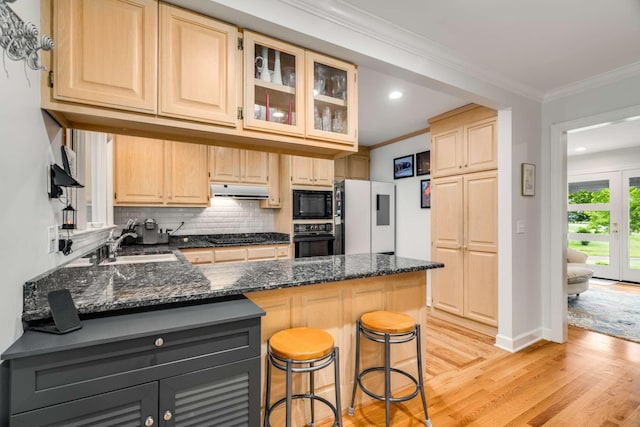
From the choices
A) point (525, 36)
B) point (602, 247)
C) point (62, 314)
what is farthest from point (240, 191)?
point (602, 247)

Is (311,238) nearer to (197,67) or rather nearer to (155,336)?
(197,67)

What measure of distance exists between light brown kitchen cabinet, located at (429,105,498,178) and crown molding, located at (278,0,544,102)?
59 cm

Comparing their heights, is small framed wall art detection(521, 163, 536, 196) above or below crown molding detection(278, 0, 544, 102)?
below

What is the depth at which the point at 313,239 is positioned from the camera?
411cm

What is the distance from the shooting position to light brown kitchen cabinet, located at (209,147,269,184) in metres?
3.79

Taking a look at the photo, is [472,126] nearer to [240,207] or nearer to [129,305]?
[240,207]

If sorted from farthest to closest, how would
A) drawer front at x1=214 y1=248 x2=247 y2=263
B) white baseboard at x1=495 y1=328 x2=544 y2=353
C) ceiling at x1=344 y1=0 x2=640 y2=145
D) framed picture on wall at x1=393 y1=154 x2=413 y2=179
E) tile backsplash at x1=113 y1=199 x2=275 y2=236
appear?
framed picture on wall at x1=393 y1=154 x2=413 y2=179
tile backsplash at x1=113 y1=199 x2=275 y2=236
drawer front at x1=214 y1=248 x2=247 y2=263
white baseboard at x1=495 y1=328 x2=544 y2=353
ceiling at x1=344 y1=0 x2=640 y2=145

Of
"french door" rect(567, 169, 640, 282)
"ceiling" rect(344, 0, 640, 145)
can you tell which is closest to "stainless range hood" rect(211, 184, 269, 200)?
"ceiling" rect(344, 0, 640, 145)

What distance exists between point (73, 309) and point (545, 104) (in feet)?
13.6

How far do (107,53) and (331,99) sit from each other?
4.04 feet

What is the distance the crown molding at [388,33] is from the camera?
179 centimetres

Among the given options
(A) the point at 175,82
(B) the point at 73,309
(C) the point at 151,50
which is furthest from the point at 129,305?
(C) the point at 151,50

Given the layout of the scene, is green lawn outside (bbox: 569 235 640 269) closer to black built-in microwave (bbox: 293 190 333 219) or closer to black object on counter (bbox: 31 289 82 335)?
black built-in microwave (bbox: 293 190 333 219)

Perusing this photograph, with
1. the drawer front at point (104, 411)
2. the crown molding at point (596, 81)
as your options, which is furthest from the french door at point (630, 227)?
the drawer front at point (104, 411)
